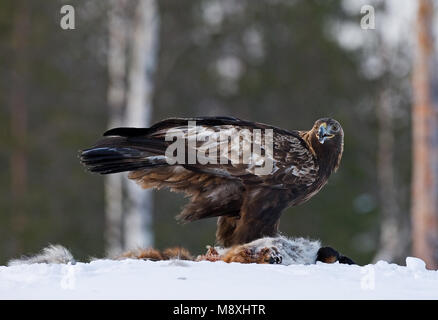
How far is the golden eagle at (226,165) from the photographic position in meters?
5.80

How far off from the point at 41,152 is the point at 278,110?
22.1 ft

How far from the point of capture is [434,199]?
13.0m

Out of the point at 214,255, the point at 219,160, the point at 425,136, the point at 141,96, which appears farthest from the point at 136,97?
the point at 214,255

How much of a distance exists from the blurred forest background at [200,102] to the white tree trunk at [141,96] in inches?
232

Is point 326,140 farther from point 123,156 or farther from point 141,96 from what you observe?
point 141,96

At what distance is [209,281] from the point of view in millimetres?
4391

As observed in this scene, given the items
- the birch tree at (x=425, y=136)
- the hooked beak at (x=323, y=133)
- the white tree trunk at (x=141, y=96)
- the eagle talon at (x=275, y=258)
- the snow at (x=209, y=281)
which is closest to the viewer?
the snow at (x=209, y=281)

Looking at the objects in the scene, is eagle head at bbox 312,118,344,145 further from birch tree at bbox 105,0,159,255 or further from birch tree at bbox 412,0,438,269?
birch tree at bbox 105,0,159,255

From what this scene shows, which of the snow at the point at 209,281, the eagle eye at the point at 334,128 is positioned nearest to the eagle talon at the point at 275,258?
the snow at the point at 209,281

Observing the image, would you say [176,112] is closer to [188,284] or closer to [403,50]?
[403,50]

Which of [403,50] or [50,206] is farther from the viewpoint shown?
[50,206]

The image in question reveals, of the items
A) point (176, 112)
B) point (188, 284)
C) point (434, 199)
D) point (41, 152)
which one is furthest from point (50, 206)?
point (188, 284)

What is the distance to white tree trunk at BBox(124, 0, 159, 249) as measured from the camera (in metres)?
14.5

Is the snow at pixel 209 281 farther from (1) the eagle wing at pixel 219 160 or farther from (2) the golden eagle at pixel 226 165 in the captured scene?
(1) the eagle wing at pixel 219 160
